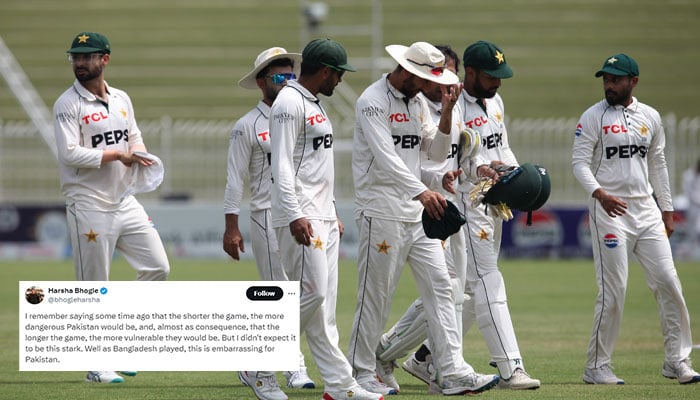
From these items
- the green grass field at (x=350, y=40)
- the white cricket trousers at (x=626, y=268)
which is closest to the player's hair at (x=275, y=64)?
the white cricket trousers at (x=626, y=268)

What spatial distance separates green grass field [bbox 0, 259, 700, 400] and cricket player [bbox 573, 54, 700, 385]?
43 centimetres

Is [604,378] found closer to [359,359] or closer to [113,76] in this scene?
[359,359]

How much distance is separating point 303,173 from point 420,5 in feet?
79.5

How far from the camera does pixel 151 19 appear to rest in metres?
32.6

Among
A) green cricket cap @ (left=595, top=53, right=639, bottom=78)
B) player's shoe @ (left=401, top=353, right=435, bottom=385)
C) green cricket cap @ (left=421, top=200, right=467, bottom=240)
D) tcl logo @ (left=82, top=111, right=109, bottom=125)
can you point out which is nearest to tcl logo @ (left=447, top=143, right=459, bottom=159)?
green cricket cap @ (left=421, top=200, right=467, bottom=240)

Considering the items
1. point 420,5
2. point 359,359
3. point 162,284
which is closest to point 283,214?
point 162,284

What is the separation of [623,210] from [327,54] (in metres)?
2.88

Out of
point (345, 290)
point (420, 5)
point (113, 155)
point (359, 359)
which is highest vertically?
point (420, 5)

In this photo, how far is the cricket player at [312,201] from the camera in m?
7.65

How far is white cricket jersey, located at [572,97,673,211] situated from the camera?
31.2 feet

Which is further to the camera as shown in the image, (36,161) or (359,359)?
(36,161)

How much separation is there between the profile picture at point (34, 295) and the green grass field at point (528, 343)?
950mm

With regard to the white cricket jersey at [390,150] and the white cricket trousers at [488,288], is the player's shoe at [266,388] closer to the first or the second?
the white cricket jersey at [390,150]

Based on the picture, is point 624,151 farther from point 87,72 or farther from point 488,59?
point 87,72
